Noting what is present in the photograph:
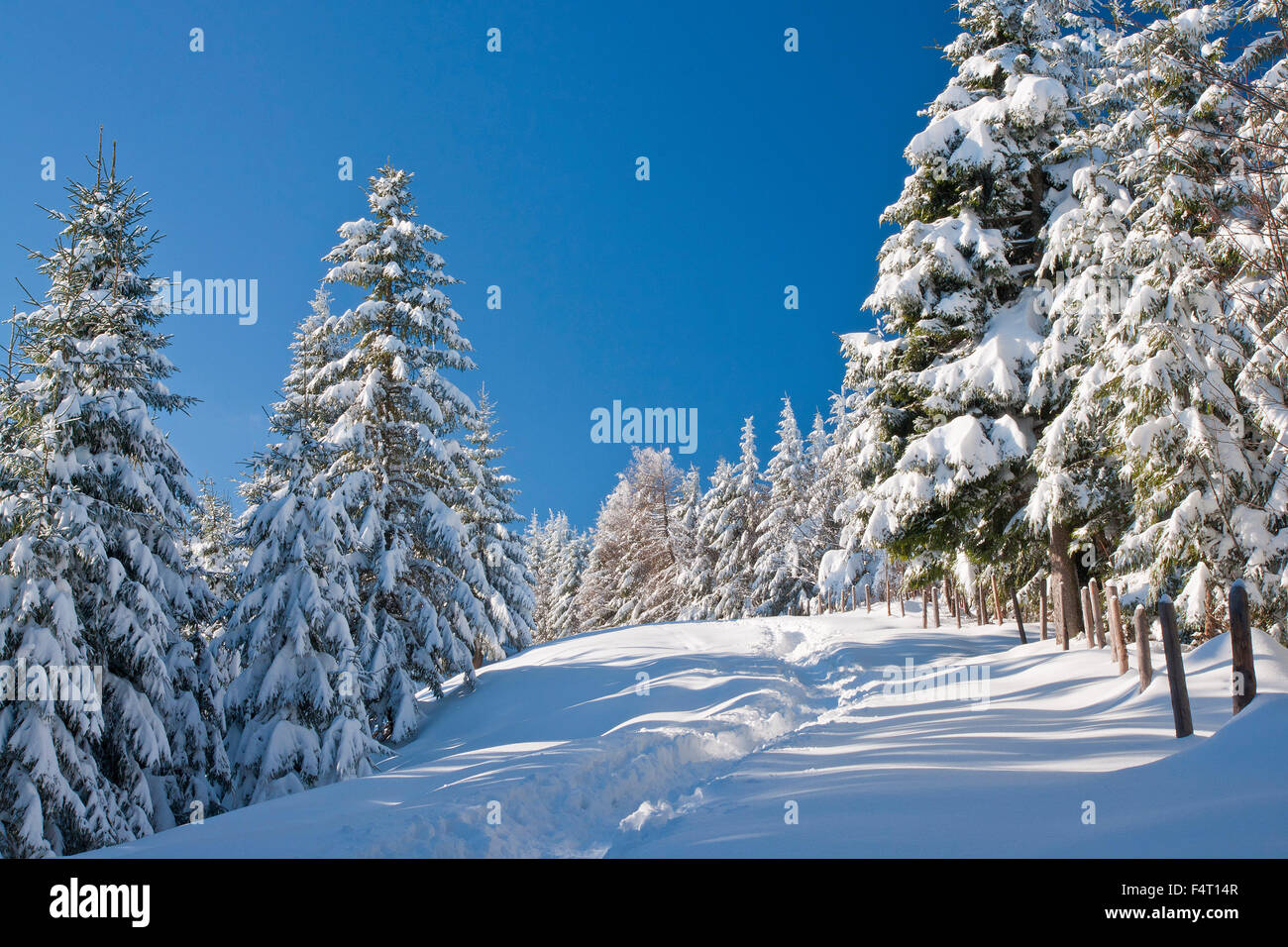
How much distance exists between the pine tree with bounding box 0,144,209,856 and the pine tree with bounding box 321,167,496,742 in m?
3.60

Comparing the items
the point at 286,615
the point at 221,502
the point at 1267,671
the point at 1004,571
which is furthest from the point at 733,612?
the point at 1267,671

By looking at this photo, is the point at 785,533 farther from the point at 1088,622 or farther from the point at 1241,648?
the point at 1241,648

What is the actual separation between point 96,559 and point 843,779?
40.4 ft

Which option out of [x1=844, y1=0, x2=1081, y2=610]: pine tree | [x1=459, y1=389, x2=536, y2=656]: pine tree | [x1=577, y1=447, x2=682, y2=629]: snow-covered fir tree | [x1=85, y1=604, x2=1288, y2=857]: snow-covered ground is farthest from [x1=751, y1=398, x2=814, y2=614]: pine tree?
[x1=85, y1=604, x2=1288, y2=857]: snow-covered ground

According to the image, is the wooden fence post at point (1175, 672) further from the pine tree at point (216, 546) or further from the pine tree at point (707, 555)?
the pine tree at point (707, 555)

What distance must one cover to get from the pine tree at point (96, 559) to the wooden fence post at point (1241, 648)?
14875 mm

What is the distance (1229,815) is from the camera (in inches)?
167

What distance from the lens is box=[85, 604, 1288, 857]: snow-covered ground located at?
479 centimetres

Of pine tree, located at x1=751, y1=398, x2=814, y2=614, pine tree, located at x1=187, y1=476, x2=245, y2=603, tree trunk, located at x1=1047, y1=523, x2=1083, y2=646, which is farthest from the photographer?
pine tree, located at x1=751, y1=398, x2=814, y2=614

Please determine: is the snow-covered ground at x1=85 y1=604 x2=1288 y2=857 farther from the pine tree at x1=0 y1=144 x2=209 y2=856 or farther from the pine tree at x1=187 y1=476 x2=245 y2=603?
the pine tree at x1=187 y1=476 x2=245 y2=603
